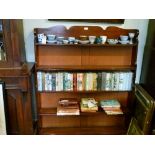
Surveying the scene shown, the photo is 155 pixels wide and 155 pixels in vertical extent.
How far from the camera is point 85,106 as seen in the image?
213 cm

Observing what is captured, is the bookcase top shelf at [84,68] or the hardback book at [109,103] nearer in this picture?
the bookcase top shelf at [84,68]

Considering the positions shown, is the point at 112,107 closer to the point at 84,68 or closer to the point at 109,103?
the point at 109,103

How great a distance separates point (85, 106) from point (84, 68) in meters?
0.44

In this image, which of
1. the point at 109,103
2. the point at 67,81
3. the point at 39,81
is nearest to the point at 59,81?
the point at 67,81

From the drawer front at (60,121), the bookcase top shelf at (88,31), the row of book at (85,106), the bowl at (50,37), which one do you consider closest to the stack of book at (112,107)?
the row of book at (85,106)

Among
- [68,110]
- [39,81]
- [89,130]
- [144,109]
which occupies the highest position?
[39,81]

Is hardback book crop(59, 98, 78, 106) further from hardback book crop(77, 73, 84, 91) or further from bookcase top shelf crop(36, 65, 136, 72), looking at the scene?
bookcase top shelf crop(36, 65, 136, 72)

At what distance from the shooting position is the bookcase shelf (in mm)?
1994

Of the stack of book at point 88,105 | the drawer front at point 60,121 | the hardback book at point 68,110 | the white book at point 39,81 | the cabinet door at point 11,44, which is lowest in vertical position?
the drawer front at point 60,121

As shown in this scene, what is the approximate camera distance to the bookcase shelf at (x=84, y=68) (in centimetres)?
199

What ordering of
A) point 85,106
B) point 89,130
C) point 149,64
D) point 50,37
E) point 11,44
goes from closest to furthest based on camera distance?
point 11,44 < point 50,37 < point 149,64 < point 85,106 < point 89,130

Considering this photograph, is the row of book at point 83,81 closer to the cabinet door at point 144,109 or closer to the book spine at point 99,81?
the book spine at point 99,81

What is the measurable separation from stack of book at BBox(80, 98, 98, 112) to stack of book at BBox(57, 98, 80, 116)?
7 cm
